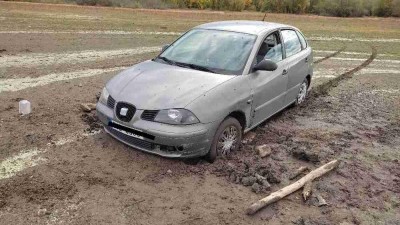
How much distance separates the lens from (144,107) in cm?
482

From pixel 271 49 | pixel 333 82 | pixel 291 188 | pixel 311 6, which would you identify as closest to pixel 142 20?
pixel 333 82

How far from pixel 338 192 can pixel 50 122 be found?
4225mm

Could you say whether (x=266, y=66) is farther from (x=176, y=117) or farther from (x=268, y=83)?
(x=176, y=117)

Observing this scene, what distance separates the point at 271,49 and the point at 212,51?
0.99 metres

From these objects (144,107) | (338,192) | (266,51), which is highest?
(266,51)

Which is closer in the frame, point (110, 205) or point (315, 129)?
point (110, 205)

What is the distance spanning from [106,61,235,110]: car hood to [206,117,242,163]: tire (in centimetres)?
52

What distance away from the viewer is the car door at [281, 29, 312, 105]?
680 cm

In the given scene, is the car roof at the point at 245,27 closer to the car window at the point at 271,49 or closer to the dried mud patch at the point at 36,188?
the car window at the point at 271,49

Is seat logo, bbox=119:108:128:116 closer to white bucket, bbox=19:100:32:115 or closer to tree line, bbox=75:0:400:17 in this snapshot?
white bucket, bbox=19:100:32:115

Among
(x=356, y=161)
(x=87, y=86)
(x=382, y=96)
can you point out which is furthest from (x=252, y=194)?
(x=382, y=96)

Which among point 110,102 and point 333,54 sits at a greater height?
point 110,102

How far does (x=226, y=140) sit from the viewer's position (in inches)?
209

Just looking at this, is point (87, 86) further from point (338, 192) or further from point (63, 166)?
point (338, 192)
